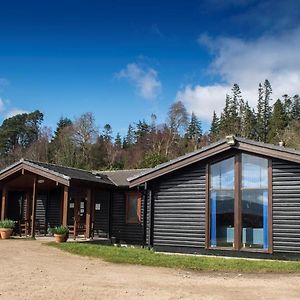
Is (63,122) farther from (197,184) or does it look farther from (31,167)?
(197,184)

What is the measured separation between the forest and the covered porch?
101ft

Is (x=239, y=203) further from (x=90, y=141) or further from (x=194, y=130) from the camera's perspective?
(x=194, y=130)

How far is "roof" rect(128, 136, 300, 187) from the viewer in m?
14.6

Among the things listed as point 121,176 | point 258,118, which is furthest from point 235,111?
point 121,176

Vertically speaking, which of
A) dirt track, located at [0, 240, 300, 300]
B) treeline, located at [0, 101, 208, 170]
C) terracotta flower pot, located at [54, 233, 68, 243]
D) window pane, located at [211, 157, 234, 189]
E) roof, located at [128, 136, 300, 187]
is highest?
treeline, located at [0, 101, 208, 170]

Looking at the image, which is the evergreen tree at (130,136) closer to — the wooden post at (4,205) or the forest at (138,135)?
the forest at (138,135)

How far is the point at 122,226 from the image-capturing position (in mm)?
21609

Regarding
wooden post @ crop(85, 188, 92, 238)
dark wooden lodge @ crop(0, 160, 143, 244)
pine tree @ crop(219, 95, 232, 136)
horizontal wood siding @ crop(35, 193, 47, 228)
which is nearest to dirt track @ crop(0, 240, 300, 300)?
dark wooden lodge @ crop(0, 160, 143, 244)

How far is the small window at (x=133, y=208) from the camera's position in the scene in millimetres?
21266

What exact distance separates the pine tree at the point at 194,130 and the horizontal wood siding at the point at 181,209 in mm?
52490

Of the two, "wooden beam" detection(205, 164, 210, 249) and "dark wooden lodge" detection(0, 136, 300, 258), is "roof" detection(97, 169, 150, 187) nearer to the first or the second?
"dark wooden lodge" detection(0, 136, 300, 258)

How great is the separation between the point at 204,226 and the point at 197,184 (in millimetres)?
1516

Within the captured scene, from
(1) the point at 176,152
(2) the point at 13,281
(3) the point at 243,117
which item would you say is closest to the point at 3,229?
(2) the point at 13,281

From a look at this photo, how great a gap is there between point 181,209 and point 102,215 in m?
6.65
